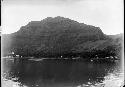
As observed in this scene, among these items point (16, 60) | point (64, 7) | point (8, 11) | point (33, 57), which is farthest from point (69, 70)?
point (8, 11)

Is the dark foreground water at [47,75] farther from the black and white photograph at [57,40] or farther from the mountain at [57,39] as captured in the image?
the mountain at [57,39]

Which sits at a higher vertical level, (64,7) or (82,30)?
(64,7)

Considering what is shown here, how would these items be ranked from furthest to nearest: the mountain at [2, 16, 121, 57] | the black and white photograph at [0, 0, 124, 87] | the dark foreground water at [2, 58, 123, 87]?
the dark foreground water at [2, 58, 123, 87], the mountain at [2, 16, 121, 57], the black and white photograph at [0, 0, 124, 87]

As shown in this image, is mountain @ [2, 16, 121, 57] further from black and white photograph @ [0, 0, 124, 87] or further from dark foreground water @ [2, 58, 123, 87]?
dark foreground water @ [2, 58, 123, 87]

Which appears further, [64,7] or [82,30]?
[82,30]

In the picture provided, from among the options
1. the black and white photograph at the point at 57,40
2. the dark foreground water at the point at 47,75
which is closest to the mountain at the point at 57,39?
the black and white photograph at the point at 57,40

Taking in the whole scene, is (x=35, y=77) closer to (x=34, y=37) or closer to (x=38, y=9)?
(x=34, y=37)

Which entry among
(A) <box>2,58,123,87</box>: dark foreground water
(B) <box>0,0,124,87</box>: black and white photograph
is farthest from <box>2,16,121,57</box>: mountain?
(A) <box>2,58,123,87</box>: dark foreground water

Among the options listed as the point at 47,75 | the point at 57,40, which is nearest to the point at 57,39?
the point at 57,40
